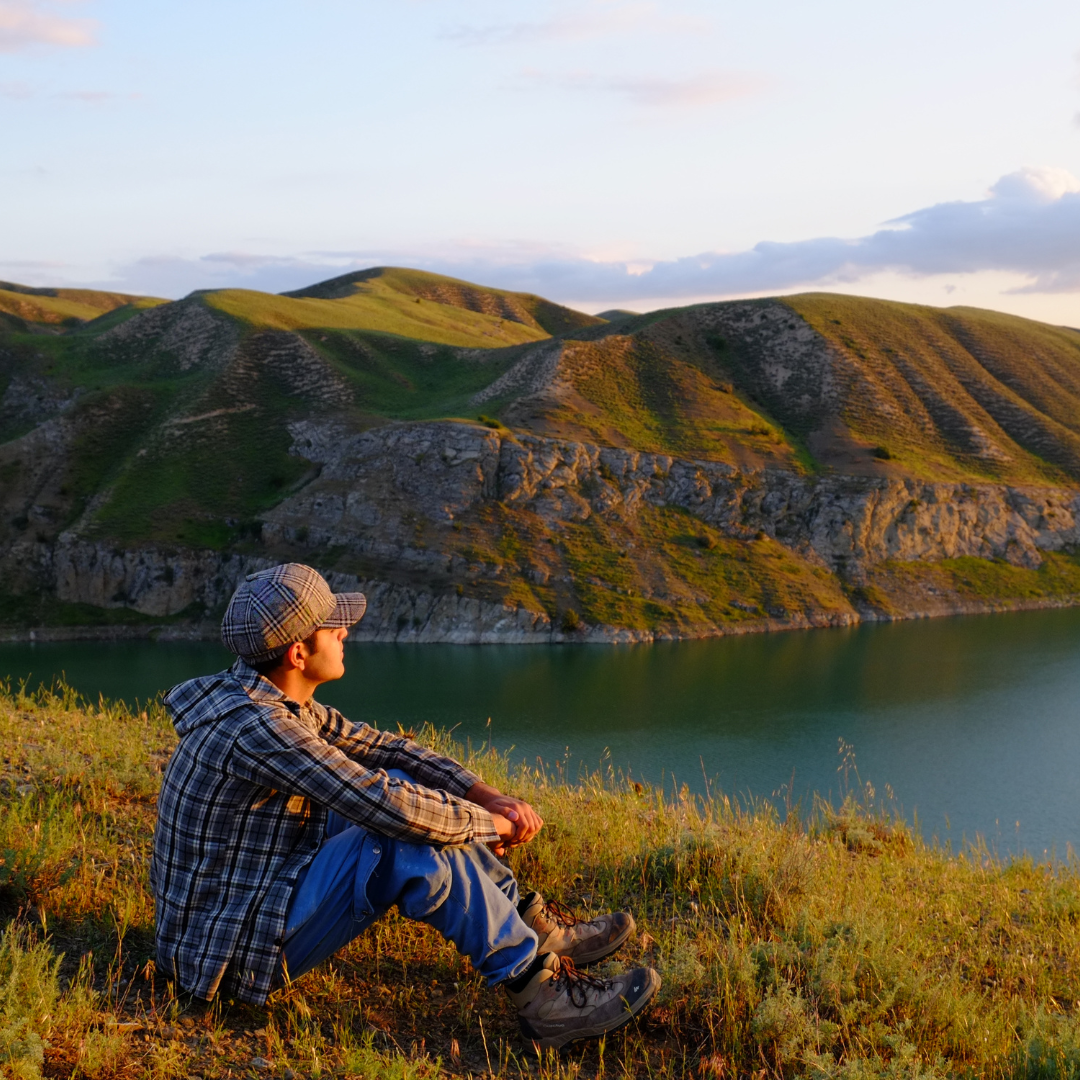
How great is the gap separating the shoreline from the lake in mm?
1163

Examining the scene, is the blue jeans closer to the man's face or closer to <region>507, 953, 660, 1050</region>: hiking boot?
<region>507, 953, 660, 1050</region>: hiking boot

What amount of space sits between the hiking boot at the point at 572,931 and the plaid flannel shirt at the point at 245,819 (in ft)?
1.73

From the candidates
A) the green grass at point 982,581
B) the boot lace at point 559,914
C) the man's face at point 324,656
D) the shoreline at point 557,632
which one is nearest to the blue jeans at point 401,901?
the boot lace at point 559,914

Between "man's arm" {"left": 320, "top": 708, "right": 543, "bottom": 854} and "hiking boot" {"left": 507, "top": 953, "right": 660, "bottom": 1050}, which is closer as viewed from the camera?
"hiking boot" {"left": 507, "top": 953, "right": 660, "bottom": 1050}

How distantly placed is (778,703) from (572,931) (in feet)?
121

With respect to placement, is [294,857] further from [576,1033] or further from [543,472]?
[543,472]

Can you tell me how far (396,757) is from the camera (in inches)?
192

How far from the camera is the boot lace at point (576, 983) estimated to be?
416 centimetres

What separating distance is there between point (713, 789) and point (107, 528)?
52377 mm

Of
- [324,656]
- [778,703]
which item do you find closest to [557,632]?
[778,703]

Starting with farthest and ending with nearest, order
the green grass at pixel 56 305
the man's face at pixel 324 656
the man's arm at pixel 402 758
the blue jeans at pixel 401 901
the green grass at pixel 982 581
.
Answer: the green grass at pixel 56 305 < the green grass at pixel 982 581 < the man's arm at pixel 402 758 < the man's face at pixel 324 656 < the blue jeans at pixel 401 901

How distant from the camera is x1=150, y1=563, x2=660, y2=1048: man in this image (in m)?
3.99

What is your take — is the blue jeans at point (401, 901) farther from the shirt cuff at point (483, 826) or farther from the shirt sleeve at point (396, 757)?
the shirt sleeve at point (396, 757)

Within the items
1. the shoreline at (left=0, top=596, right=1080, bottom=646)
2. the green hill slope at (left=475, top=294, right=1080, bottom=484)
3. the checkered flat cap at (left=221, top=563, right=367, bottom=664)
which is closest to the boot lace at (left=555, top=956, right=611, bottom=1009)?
the checkered flat cap at (left=221, top=563, right=367, bottom=664)
